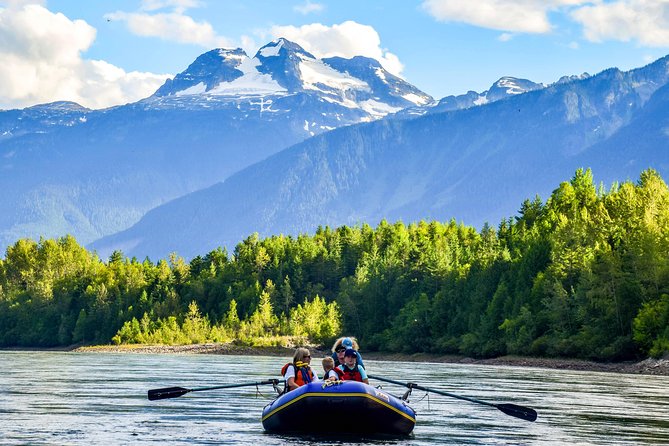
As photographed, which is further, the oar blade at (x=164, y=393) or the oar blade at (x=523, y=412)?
the oar blade at (x=164, y=393)

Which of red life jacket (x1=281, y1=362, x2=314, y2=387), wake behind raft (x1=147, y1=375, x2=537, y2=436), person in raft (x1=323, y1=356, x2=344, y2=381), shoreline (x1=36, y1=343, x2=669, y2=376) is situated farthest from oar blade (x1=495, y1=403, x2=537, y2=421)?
shoreline (x1=36, y1=343, x2=669, y2=376)

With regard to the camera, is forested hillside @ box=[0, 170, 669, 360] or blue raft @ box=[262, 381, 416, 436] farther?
forested hillside @ box=[0, 170, 669, 360]

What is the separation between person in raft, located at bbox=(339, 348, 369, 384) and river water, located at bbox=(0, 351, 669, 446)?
2296 mm

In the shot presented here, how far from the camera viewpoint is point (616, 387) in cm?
7631

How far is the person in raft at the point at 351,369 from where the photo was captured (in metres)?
43.0

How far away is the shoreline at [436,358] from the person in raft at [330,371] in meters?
61.2

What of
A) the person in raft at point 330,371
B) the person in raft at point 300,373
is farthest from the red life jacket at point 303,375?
the person in raft at point 330,371

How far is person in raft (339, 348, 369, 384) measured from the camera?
141 feet

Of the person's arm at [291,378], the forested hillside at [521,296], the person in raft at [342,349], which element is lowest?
the person's arm at [291,378]

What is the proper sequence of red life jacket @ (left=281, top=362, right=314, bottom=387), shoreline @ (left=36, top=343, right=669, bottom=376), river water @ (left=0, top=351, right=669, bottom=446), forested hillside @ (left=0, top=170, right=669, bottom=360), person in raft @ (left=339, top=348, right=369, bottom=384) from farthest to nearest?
forested hillside @ (left=0, top=170, right=669, bottom=360), shoreline @ (left=36, top=343, right=669, bottom=376), red life jacket @ (left=281, top=362, right=314, bottom=387), river water @ (left=0, top=351, right=669, bottom=446), person in raft @ (left=339, top=348, right=369, bottom=384)

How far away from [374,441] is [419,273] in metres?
136

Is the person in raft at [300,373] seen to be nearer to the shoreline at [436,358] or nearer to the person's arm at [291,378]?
the person's arm at [291,378]

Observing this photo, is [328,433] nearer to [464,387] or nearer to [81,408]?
[81,408]

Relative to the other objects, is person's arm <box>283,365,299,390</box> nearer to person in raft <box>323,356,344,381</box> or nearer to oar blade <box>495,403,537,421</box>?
person in raft <box>323,356,344,381</box>
